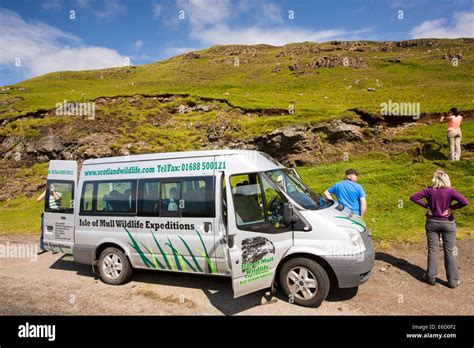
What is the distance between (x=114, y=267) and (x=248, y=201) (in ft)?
13.5

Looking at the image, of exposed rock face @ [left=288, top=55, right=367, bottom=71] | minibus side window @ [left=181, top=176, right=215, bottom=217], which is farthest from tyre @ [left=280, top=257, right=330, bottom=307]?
exposed rock face @ [left=288, top=55, right=367, bottom=71]

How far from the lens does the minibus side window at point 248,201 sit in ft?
21.3

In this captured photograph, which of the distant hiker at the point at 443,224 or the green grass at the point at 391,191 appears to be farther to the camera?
the green grass at the point at 391,191

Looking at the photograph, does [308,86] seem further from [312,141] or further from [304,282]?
[304,282]

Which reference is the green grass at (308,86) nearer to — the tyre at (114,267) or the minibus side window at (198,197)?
the minibus side window at (198,197)

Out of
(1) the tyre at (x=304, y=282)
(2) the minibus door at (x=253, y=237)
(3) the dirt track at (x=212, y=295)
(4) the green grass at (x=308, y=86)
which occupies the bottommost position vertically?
(3) the dirt track at (x=212, y=295)

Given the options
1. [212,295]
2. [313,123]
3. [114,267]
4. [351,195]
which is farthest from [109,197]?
[313,123]

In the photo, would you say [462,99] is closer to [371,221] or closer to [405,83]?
[405,83]

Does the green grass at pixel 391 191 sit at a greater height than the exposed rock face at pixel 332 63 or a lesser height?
lesser

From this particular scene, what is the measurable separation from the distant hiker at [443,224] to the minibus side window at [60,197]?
9231 millimetres

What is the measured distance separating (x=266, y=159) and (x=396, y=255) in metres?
4.91

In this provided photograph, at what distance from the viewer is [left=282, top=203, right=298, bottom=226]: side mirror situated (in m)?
6.21

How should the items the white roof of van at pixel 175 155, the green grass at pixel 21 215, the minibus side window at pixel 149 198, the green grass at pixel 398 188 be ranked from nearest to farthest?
the white roof of van at pixel 175 155 → the minibus side window at pixel 149 198 → the green grass at pixel 398 188 → the green grass at pixel 21 215

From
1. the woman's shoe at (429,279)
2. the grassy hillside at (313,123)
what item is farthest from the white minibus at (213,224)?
the grassy hillside at (313,123)
